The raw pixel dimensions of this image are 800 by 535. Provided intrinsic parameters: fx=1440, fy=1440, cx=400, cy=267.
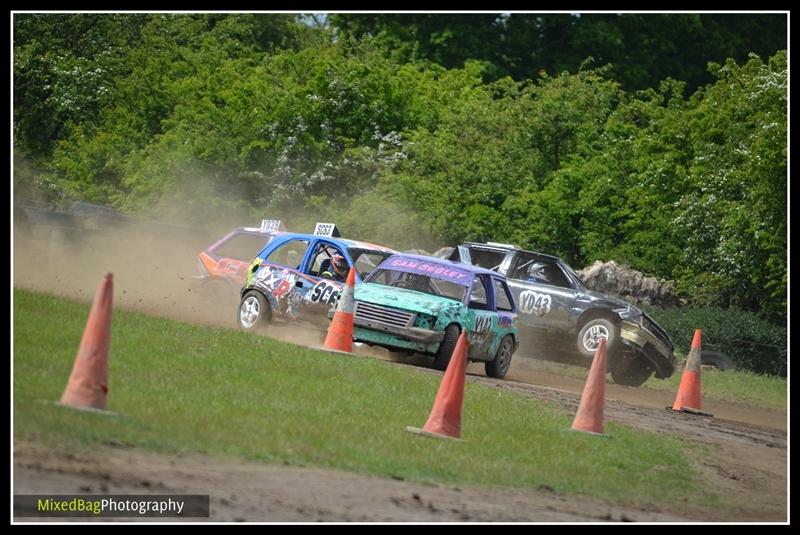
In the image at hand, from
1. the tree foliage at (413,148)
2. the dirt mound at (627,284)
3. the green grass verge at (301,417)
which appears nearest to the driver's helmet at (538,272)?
the tree foliage at (413,148)

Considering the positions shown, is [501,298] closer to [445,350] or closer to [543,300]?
[543,300]

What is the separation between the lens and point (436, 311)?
19531 mm

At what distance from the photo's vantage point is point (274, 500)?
9359 mm

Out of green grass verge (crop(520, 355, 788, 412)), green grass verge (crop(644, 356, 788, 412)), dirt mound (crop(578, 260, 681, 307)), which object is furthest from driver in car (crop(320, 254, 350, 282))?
dirt mound (crop(578, 260, 681, 307))

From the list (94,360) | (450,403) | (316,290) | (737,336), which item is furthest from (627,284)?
(94,360)

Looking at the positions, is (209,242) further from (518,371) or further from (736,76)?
(736,76)

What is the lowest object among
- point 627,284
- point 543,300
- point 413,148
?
point 543,300

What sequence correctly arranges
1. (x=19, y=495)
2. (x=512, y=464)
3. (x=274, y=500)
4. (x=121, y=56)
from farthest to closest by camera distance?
1. (x=121, y=56)
2. (x=512, y=464)
3. (x=274, y=500)
4. (x=19, y=495)

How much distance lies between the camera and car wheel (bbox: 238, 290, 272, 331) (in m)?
20.7

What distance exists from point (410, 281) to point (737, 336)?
11705mm

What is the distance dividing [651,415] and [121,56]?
36730mm

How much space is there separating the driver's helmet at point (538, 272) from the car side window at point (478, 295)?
4.07 metres

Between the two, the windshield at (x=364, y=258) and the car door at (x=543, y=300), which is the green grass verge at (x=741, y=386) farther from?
the windshield at (x=364, y=258)
